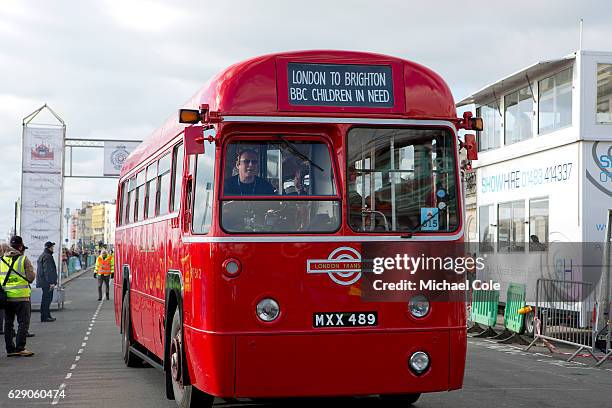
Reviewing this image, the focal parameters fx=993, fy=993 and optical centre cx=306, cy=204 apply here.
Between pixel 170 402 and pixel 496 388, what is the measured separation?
3.69 meters

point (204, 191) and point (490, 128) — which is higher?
point (490, 128)

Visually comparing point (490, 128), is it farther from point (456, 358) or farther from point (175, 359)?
point (456, 358)

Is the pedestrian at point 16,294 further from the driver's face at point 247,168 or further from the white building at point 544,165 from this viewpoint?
the white building at point 544,165

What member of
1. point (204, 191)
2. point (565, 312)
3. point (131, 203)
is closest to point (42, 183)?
point (131, 203)

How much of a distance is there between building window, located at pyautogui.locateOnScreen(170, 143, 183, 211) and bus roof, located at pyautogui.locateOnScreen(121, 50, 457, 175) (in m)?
0.95

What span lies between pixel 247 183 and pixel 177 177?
187 centimetres

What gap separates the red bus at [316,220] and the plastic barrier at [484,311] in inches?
424

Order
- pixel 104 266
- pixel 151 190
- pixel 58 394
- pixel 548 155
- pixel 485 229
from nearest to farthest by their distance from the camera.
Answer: pixel 58 394, pixel 151 190, pixel 548 155, pixel 485 229, pixel 104 266

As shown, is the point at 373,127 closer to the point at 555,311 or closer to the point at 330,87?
the point at 330,87

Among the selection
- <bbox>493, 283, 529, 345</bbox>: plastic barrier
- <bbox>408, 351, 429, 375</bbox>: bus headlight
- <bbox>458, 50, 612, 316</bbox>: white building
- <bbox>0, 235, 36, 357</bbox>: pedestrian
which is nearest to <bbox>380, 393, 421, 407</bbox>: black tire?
<bbox>408, 351, 429, 375</bbox>: bus headlight

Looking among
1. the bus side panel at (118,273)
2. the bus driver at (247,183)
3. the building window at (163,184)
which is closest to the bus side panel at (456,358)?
the bus driver at (247,183)

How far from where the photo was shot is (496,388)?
36.8 feet

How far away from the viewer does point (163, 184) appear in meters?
10.7

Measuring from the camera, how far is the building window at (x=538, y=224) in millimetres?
19561
